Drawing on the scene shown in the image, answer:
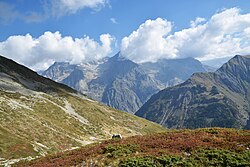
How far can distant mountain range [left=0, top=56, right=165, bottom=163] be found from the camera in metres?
48.8

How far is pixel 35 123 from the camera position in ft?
232

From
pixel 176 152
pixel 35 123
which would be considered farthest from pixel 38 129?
pixel 176 152

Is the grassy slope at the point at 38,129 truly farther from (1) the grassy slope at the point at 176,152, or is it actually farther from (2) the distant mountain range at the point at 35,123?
(1) the grassy slope at the point at 176,152

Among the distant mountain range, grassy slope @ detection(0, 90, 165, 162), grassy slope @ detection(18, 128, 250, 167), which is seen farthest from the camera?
the distant mountain range

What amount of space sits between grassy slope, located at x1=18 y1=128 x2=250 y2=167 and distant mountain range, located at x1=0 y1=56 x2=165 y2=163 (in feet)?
54.2

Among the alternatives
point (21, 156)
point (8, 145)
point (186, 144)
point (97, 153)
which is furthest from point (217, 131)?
point (8, 145)

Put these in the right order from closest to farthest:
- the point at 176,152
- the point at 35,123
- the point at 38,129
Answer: the point at 176,152 → the point at 38,129 → the point at 35,123

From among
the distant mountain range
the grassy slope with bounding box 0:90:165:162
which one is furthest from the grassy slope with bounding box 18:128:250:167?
the grassy slope with bounding box 0:90:165:162

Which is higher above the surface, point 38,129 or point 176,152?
point 176,152

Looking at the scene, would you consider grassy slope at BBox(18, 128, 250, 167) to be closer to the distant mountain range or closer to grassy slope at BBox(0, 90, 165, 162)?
the distant mountain range

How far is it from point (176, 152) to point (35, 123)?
5416cm

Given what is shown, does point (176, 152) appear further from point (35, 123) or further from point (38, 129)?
point (35, 123)

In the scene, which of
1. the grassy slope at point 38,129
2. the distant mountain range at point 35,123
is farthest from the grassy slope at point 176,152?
the grassy slope at point 38,129

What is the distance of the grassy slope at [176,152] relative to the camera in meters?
21.6
